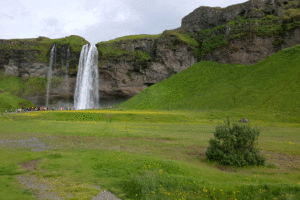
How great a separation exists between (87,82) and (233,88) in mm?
44997

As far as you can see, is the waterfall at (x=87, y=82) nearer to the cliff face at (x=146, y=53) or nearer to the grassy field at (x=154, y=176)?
the cliff face at (x=146, y=53)

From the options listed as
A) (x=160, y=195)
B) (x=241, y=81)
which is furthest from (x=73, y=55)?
(x=160, y=195)

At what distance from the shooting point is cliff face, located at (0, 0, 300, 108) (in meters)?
→ 66.5

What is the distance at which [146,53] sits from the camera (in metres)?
73.9

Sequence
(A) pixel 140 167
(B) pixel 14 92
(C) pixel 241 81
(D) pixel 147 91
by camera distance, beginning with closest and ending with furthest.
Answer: (A) pixel 140 167, (C) pixel 241 81, (D) pixel 147 91, (B) pixel 14 92

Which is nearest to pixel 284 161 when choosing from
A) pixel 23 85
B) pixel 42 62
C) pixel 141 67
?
pixel 141 67

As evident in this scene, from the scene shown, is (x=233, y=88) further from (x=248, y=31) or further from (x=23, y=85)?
A: (x=23, y=85)

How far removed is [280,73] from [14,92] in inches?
3129

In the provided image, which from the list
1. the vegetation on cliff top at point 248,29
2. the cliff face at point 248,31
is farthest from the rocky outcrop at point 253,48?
the vegetation on cliff top at point 248,29

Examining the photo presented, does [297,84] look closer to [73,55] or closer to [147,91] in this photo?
[147,91]

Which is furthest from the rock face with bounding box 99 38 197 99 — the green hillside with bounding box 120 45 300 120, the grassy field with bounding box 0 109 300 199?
the grassy field with bounding box 0 109 300 199

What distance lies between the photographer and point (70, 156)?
11227 millimetres

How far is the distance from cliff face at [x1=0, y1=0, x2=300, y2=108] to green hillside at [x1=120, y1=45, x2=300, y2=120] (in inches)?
251

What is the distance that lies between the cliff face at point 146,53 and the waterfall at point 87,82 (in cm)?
181
